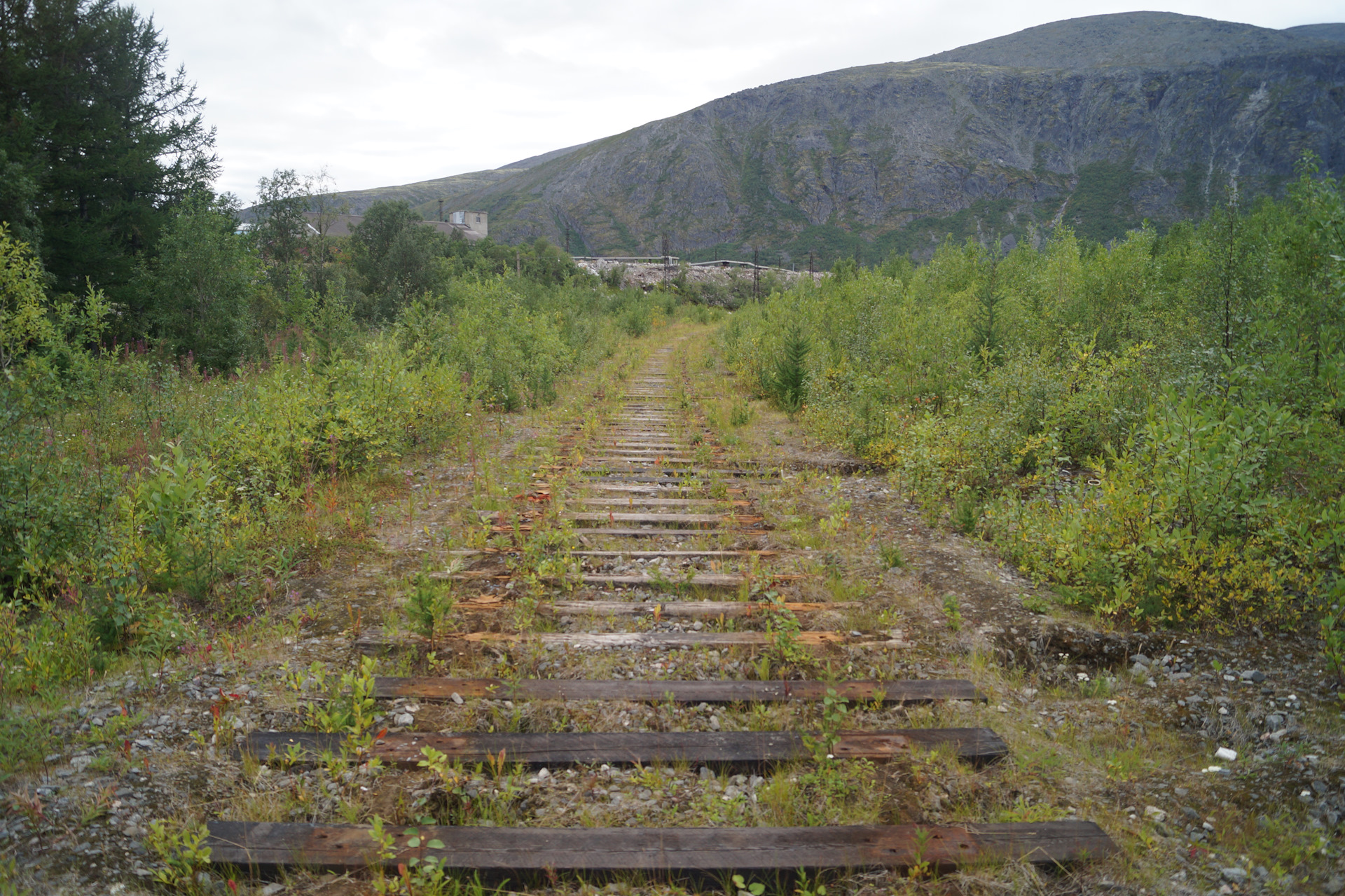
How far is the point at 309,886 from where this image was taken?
8.00 ft

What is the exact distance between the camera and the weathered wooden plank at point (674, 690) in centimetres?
367

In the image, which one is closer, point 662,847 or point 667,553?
point 662,847

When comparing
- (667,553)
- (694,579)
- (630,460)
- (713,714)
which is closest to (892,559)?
(694,579)

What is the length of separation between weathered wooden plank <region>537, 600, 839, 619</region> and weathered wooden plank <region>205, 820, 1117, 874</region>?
203 cm

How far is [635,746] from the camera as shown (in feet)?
10.7

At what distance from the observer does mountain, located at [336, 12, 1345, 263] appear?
135375 millimetres

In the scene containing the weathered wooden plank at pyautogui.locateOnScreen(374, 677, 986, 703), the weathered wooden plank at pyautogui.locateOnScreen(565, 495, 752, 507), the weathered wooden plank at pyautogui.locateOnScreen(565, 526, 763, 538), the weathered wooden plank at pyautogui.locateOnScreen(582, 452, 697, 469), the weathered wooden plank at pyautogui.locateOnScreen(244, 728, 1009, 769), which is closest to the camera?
the weathered wooden plank at pyautogui.locateOnScreen(244, 728, 1009, 769)

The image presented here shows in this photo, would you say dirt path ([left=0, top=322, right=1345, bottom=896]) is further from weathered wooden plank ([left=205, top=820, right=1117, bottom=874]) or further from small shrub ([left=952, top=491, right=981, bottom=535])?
small shrub ([left=952, top=491, right=981, bottom=535])

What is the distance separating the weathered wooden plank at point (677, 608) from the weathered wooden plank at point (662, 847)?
6.68 feet

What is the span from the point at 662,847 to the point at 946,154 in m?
177

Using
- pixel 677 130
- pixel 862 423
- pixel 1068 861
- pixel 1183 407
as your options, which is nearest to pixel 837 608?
pixel 1068 861

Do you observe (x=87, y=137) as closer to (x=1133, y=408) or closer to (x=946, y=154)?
(x=1133, y=408)

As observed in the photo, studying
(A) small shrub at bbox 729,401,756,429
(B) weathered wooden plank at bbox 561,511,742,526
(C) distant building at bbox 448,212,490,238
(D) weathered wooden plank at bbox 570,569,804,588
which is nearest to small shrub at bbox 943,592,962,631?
(D) weathered wooden plank at bbox 570,569,804,588

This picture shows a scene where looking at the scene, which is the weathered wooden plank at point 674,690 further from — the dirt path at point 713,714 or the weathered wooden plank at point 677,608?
the weathered wooden plank at point 677,608
